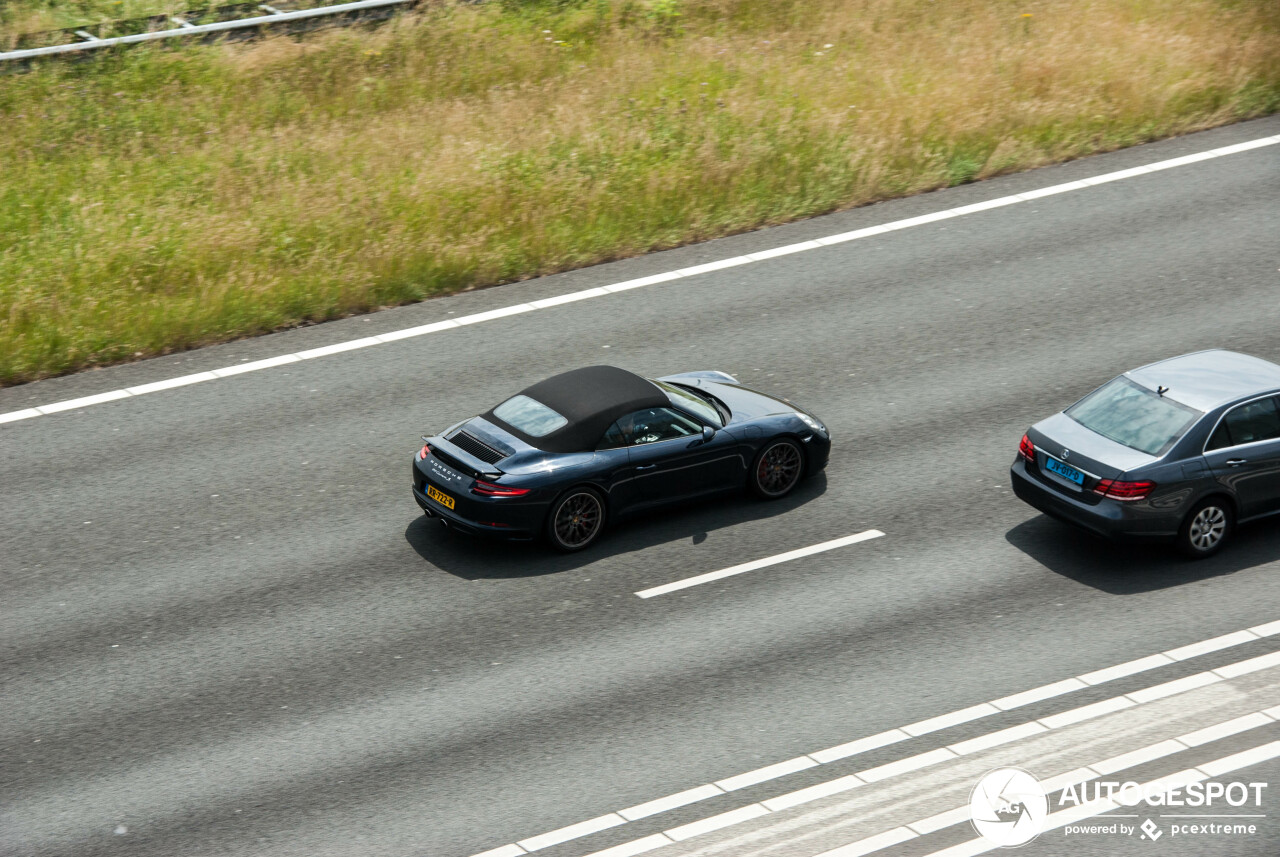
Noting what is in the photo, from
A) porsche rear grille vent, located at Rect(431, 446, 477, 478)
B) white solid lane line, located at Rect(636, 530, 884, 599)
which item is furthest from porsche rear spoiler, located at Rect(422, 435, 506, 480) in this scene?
white solid lane line, located at Rect(636, 530, 884, 599)

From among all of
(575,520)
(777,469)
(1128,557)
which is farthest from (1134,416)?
(575,520)

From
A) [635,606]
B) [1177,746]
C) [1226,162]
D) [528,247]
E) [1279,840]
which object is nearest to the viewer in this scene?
[1279,840]

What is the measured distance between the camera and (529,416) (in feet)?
40.1

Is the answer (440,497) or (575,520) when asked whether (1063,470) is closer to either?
(575,520)

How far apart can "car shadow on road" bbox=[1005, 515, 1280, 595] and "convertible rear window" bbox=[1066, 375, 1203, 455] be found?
85 centimetres

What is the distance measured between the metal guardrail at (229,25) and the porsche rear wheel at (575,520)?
12.4m

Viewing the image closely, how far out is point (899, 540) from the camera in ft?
39.8

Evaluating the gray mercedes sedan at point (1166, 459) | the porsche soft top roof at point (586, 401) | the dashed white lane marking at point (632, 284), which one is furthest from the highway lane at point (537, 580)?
the porsche soft top roof at point (586, 401)

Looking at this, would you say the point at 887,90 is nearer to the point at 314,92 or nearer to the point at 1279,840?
the point at 314,92

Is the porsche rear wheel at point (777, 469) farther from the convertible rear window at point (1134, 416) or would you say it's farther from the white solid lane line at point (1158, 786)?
the white solid lane line at point (1158, 786)

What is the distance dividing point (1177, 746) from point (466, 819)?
4659 millimetres

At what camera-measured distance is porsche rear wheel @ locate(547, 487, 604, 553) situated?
11.8 meters

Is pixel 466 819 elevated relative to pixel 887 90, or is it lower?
lower

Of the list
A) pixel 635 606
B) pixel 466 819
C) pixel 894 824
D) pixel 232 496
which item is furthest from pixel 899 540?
pixel 232 496
